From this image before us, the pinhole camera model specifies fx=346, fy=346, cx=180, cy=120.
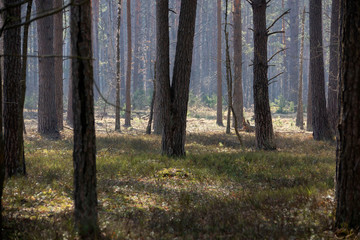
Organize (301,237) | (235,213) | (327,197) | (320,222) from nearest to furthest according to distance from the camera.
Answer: (301,237) → (320,222) → (235,213) → (327,197)

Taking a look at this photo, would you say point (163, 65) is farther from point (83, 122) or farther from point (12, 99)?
point (83, 122)

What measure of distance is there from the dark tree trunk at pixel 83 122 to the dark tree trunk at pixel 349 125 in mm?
3217

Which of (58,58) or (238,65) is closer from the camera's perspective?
(58,58)

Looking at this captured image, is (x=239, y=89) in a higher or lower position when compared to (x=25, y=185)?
higher

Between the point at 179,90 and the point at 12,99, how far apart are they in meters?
4.66

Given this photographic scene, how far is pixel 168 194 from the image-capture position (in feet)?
22.0

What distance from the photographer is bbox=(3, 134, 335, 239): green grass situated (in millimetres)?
4617

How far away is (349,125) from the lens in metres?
4.52

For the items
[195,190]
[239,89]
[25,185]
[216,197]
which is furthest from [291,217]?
[239,89]

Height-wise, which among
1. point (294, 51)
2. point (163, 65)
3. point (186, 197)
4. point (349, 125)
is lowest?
point (186, 197)

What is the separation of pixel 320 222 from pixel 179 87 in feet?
20.1

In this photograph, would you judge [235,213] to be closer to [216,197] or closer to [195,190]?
[216,197]

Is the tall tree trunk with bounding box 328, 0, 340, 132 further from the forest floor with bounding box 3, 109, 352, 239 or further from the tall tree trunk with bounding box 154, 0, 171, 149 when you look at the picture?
the tall tree trunk with bounding box 154, 0, 171, 149

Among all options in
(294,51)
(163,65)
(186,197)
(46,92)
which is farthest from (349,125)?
(294,51)
